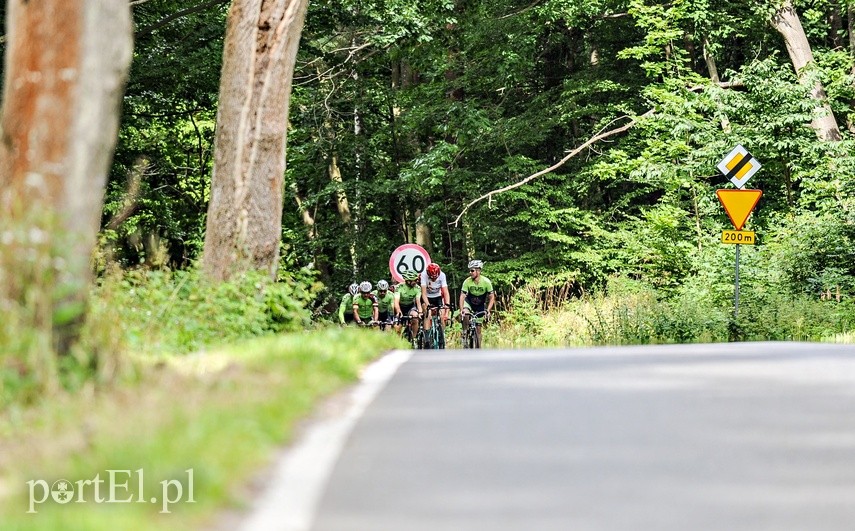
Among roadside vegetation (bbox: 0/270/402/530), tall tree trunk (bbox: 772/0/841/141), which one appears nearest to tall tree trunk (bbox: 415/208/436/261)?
tall tree trunk (bbox: 772/0/841/141)

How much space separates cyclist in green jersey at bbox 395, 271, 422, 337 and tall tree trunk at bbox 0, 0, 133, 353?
15.4 metres

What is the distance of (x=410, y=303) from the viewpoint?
83.1 ft

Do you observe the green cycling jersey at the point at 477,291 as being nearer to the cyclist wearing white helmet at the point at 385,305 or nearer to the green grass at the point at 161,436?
the cyclist wearing white helmet at the point at 385,305

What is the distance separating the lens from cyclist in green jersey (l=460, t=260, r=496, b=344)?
2473cm

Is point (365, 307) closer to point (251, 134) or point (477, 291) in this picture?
point (477, 291)

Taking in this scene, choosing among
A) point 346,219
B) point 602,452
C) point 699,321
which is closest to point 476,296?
point 699,321

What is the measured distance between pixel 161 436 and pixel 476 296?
720 inches

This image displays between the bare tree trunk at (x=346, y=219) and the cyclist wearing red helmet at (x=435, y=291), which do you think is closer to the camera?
the cyclist wearing red helmet at (x=435, y=291)

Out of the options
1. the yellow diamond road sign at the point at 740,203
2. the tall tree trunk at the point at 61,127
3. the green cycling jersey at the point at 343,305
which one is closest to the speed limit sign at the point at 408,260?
the green cycling jersey at the point at 343,305

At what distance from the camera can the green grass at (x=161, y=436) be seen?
5.57 m

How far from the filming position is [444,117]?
40.6 meters

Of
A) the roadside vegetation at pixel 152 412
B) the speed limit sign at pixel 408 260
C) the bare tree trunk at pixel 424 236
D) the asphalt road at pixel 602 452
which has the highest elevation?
the bare tree trunk at pixel 424 236

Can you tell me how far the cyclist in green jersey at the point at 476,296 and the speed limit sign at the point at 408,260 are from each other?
16.1 feet

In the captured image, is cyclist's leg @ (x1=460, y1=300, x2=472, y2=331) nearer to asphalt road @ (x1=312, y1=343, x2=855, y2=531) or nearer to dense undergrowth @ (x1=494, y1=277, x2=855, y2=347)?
dense undergrowth @ (x1=494, y1=277, x2=855, y2=347)
